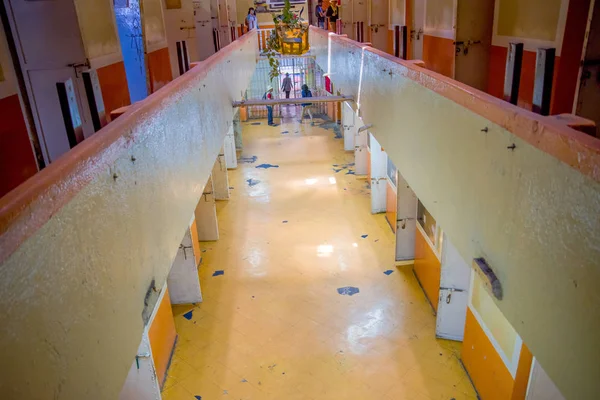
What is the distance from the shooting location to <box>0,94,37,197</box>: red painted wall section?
9.01 ft

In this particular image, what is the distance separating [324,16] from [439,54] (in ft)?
35.9

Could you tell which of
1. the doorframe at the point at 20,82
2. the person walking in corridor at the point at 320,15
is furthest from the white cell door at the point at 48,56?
the person walking in corridor at the point at 320,15

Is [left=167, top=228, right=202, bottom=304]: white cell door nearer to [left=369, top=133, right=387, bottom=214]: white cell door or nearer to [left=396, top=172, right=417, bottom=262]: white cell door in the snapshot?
[left=396, top=172, right=417, bottom=262]: white cell door

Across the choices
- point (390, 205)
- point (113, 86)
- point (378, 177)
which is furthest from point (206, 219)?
point (113, 86)

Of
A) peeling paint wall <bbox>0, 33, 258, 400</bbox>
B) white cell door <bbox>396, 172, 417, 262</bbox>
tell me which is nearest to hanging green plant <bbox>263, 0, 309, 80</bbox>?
white cell door <bbox>396, 172, 417, 262</bbox>

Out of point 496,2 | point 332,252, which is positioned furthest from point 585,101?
point 332,252

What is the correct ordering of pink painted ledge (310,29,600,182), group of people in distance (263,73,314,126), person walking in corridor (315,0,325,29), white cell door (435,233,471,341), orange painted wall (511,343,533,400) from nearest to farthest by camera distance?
pink painted ledge (310,29,600,182) < orange painted wall (511,343,533,400) < white cell door (435,233,471,341) < person walking in corridor (315,0,325,29) < group of people in distance (263,73,314,126)

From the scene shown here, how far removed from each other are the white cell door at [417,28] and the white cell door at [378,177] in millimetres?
2772

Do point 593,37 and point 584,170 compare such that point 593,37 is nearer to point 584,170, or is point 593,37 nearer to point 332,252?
point 584,170

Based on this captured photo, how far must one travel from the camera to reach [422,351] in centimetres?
594

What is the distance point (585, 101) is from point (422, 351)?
416 centimetres

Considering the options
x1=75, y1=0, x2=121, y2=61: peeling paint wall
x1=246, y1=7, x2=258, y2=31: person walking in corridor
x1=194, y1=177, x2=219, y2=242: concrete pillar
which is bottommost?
x1=194, y1=177, x2=219, y2=242: concrete pillar

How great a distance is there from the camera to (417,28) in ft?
21.6

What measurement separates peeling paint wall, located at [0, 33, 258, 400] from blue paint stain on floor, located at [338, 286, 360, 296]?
15.0ft
